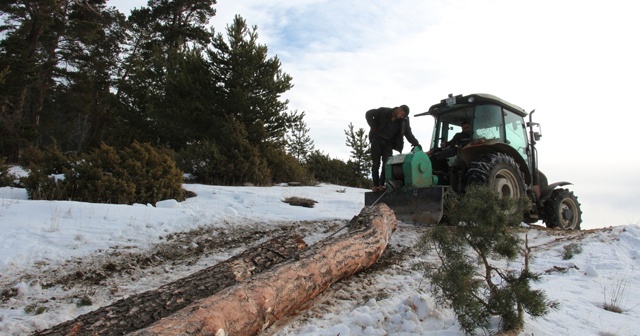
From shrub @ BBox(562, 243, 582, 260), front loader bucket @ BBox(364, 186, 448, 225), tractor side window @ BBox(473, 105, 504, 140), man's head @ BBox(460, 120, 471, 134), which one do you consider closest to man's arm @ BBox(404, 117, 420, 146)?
man's head @ BBox(460, 120, 471, 134)

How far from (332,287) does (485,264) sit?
154cm

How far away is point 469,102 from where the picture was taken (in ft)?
24.5

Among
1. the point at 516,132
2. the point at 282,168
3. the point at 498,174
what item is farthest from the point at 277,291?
the point at 282,168

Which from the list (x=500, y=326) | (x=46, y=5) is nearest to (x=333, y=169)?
(x=46, y=5)

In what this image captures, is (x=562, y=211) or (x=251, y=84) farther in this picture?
(x=251, y=84)

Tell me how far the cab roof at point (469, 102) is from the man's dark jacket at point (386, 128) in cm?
65

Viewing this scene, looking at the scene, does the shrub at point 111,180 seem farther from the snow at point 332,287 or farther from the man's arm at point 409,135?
the man's arm at point 409,135

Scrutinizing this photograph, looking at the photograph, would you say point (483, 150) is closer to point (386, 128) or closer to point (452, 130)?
point (452, 130)

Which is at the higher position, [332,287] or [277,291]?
[277,291]

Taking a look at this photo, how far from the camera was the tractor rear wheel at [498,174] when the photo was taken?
6539mm

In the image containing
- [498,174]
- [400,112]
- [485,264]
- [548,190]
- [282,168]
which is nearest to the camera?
[485,264]

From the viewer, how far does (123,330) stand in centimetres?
265

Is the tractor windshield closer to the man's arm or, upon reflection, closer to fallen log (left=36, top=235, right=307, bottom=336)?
the man's arm

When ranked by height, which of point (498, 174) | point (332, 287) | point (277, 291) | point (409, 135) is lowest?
point (332, 287)
